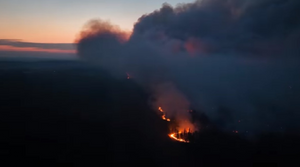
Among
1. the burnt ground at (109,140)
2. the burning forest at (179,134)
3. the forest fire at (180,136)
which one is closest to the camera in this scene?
the burnt ground at (109,140)

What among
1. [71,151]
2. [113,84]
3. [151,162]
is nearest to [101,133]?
[71,151]

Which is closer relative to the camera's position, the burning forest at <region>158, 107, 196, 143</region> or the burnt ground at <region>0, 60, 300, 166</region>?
Answer: the burnt ground at <region>0, 60, 300, 166</region>

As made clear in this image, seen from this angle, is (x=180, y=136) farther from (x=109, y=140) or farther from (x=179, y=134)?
(x=109, y=140)

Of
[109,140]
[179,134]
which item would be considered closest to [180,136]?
[179,134]

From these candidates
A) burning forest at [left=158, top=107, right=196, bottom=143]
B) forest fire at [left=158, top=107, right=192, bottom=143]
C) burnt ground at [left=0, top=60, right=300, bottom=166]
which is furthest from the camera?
burning forest at [left=158, top=107, right=196, bottom=143]

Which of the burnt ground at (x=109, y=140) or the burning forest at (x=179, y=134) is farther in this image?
the burning forest at (x=179, y=134)

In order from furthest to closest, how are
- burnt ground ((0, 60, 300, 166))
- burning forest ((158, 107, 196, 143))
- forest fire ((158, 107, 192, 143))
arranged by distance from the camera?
1. burning forest ((158, 107, 196, 143))
2. forest fire ((158, 107, 192, 143))
3. burnt ground ((0, 60, 300, 166))

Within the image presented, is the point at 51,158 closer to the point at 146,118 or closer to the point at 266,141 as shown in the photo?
the point at 146,118

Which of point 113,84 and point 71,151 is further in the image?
point 113,84
